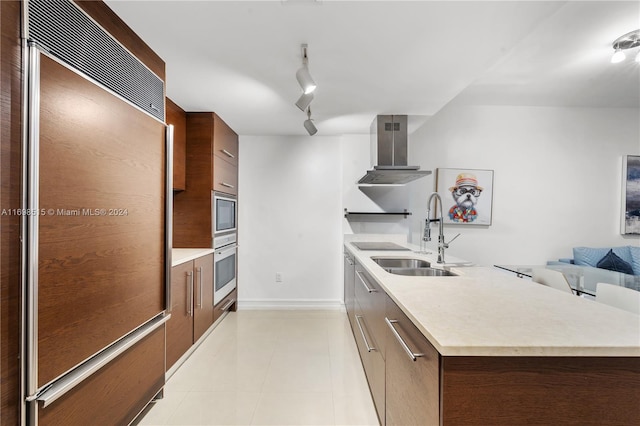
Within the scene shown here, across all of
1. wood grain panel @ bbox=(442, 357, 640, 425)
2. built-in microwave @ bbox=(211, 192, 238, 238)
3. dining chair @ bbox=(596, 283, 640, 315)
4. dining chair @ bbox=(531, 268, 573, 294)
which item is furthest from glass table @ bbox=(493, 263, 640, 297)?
built-in microwave @ bbox=(211, 192, 238, 238)

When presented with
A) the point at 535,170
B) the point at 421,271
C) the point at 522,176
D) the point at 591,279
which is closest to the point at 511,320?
the point at 421,271

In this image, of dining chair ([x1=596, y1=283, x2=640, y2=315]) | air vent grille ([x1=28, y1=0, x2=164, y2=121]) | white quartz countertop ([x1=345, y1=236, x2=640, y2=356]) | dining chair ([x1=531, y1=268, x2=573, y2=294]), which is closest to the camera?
white quartz countertop ([x1=345, y1=236, x2=640, y2=356])

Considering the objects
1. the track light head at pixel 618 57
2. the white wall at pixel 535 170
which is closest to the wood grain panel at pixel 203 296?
the white wall at pixel 535 170

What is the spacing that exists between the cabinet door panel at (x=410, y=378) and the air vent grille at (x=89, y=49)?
63.6 inches

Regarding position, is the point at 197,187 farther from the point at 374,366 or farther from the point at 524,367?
the point at 524,367

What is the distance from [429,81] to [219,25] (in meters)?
1.49

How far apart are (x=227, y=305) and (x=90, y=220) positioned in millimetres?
2376

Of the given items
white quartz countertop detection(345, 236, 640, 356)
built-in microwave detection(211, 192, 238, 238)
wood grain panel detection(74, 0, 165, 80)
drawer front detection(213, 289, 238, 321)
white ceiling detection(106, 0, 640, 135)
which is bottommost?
drawer front detection(213, 289, 238, 321)

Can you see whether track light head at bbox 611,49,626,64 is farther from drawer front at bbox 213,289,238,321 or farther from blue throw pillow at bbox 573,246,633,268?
drawer front at bbox 213,289,238,321

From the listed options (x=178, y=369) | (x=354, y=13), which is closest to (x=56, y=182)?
(x=354, y=13)

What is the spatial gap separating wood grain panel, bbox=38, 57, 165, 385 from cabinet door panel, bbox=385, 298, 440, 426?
1267 mm

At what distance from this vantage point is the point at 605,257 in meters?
3.21

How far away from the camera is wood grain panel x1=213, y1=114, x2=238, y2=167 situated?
2975 millimetres

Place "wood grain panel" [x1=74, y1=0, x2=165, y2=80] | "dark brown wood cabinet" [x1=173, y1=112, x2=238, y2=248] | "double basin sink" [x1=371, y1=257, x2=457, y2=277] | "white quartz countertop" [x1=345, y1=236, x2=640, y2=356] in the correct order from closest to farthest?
"white quartz countertop" [x1=345, y1=236, x2=640, y2=356]
"wood grain panel" [x1=74, y1=0, x2=165, y2=80]
"double basin sink" [x1=371, y1=257, x2=457, y2=277]
"dark brown wood cabinet" [x1=173, y1=112, x2=238, y2=248]
